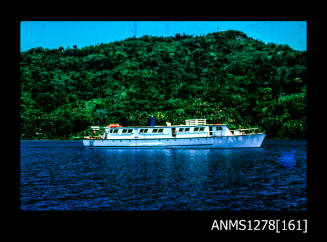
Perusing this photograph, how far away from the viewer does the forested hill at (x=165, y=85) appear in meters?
98.1

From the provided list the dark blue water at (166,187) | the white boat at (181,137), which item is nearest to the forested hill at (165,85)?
the white boat at (181,137)

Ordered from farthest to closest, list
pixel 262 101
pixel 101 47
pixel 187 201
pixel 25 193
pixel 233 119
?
1. pixel 101 47
2. pixel 262 101
3. pixel 233 119
4. pixel 25 193
5. pixel 187 201

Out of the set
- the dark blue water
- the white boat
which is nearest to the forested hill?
the white boat

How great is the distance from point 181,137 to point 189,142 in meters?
1.49

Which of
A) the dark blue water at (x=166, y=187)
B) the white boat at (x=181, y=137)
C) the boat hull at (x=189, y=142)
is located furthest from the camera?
the white boat at (x=181, y=137)

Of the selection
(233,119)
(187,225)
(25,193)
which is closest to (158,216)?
(187,225)

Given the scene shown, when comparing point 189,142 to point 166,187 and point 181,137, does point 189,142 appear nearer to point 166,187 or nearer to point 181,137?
point 181,137

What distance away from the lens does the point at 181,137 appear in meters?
59.3

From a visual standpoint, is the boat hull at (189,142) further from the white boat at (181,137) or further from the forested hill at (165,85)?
the forested hill at (165,85)

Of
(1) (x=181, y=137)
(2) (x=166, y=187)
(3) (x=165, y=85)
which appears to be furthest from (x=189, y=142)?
(3) (x=165, y=85)

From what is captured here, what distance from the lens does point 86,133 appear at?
319 feet

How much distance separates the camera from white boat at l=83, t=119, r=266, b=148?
57281mm
